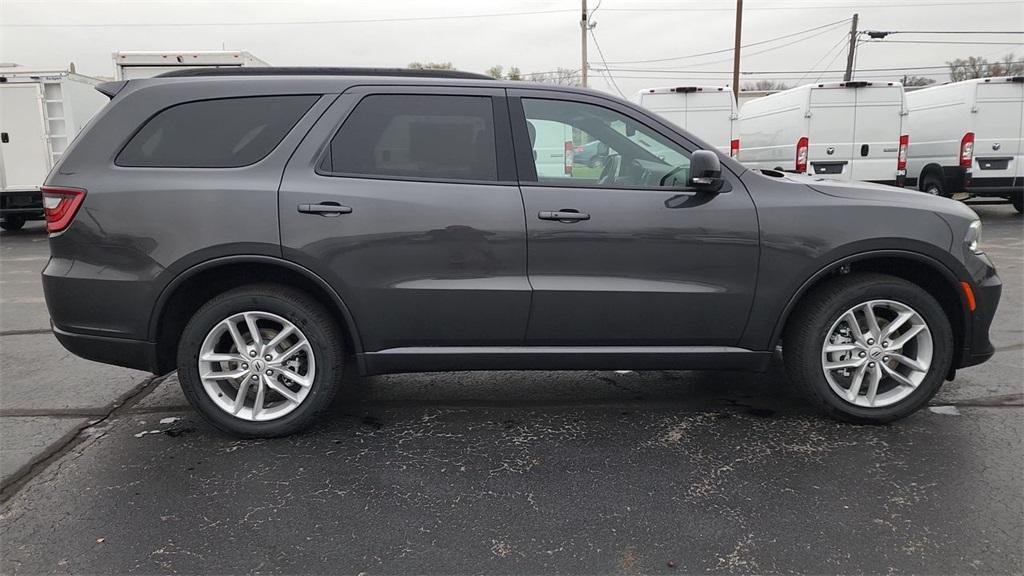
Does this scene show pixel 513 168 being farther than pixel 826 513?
Yes

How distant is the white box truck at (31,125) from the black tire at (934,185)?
16.7 meters

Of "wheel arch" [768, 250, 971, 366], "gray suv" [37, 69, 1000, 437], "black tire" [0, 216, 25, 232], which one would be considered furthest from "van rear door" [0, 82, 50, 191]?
"wheel arch" [768, 250, 971, 366]

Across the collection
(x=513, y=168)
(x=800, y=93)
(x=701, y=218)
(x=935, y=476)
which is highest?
(x=800, y=93)

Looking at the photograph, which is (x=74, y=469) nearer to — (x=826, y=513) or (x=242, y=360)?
(x=242, y=360)

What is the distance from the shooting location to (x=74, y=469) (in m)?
3.33

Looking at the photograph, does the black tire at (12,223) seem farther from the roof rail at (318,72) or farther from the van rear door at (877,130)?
the van rear door at (877,130)

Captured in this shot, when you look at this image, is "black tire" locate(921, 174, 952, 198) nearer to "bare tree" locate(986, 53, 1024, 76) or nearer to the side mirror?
the side mirror

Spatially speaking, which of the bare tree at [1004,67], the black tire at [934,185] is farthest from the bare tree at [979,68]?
the black tire at [934,185]

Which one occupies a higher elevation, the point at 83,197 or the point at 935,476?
the point at 83,197

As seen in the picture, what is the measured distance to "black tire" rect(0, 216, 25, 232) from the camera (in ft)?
46.2

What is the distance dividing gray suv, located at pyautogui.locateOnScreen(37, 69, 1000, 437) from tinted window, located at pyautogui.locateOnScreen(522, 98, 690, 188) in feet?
0.04

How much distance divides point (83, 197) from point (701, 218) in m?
3.05

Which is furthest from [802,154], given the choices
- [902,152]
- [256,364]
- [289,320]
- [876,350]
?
[256,364]

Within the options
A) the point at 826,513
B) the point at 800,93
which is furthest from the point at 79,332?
the point at 800,93
